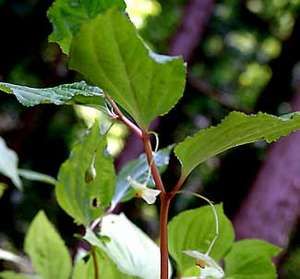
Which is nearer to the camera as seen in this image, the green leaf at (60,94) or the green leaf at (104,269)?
the green leaf at (60,94)

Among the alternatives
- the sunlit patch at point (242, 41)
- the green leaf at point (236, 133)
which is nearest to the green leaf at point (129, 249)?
the green leaf at point (236, 133)

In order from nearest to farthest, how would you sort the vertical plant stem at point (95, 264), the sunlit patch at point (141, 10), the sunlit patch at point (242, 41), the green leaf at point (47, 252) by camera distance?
the vertical plant stem at point (95, 264) → the green leaf at point (47, 252) → the sunlit patch at point (141, 10) → the sunlit patch at point (242, 41)

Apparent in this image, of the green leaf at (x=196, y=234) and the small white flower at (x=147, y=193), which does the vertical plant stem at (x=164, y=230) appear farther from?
the green leaf at (x=196, y=234)

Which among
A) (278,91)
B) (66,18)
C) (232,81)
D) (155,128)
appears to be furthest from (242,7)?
(66,18)

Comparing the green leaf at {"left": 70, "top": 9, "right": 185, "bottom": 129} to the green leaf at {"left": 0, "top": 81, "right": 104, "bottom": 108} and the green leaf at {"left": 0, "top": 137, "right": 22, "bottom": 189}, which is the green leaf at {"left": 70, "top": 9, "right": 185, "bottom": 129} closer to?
the green leaf at {"left": 0, "top": 81, "right": 104, "bottom": 108}

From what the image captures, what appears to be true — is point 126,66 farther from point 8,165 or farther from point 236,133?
point 8,165

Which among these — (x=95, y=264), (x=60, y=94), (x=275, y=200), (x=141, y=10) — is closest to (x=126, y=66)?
(x=60, y=94)
